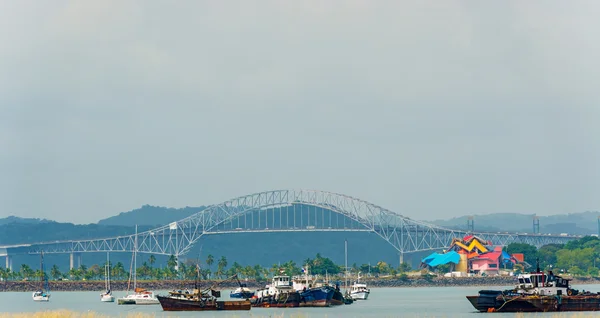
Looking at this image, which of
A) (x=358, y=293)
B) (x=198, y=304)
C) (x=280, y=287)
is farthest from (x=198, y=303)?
(x=358, y=293)

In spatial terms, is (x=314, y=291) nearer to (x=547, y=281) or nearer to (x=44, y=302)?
(x=547, y=281)

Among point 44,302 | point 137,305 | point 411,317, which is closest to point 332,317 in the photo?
point 411,317

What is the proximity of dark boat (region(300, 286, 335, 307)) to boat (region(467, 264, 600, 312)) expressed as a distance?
27.7 metres

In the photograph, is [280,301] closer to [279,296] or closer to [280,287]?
[279,296]

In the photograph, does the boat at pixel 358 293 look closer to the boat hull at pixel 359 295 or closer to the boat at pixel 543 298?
the boat hull at pixel 359 295

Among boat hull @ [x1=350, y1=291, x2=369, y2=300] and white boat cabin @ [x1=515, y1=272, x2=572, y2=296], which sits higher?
white boat cabin @ [x1=515, y1=272, x2=572, y2=296]

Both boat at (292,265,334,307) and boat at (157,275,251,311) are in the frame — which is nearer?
boat at (157,275,251,311)

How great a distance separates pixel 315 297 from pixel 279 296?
4594mm

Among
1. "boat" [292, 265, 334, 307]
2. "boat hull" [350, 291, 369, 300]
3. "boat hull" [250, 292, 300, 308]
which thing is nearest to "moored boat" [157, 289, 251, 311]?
"boat hull" [250, 292, 300, 308]

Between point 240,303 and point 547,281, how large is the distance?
30.3 meters

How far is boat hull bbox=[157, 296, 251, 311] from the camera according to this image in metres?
110

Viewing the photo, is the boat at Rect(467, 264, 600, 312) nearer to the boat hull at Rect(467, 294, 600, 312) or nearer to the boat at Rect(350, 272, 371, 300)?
the boat hull at Rect(467, 294, 600, 312)

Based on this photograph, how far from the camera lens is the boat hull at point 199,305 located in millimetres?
109875

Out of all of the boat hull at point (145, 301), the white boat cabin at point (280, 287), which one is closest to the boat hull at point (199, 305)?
the white boat cabin at point (280, 287)
